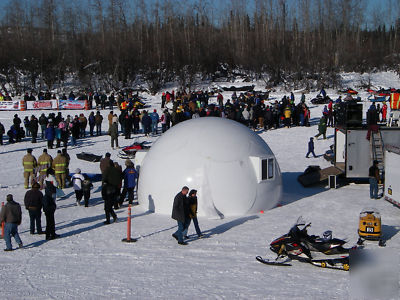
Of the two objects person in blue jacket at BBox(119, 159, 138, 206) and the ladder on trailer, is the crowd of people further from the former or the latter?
the ladder on trailer

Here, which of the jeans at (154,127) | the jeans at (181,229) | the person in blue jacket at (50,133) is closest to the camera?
the jeans at (181,229)

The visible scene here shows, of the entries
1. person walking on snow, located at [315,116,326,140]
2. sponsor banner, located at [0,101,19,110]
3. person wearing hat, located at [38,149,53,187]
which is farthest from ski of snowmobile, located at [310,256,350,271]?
sponsor banner, located at [0,101,19,110]

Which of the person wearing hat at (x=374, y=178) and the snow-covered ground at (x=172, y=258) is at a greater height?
the person wearing hat at (x=374, y=178)

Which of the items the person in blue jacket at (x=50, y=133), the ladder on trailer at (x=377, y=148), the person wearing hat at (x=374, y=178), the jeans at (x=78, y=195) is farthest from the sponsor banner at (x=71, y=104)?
the person wearing hat at (x=374, y=178)

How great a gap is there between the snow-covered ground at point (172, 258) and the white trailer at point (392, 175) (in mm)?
417

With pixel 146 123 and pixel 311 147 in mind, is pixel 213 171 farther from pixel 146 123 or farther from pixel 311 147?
pixel 146 123

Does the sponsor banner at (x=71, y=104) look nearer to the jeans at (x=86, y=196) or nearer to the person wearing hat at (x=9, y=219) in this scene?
the jeans at (x=86, y=196)

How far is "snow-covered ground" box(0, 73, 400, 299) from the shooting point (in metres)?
8.45

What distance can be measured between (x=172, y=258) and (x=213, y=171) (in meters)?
3.28

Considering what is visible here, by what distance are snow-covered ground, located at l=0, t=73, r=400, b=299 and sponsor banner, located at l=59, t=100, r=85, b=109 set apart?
1851 cm

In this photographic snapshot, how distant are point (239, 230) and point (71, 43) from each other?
5251 centimetres

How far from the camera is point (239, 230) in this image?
12.0 meters

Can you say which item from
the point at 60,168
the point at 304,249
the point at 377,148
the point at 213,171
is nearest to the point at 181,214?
the point at 213,171

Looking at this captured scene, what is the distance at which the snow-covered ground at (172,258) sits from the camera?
332 inches
